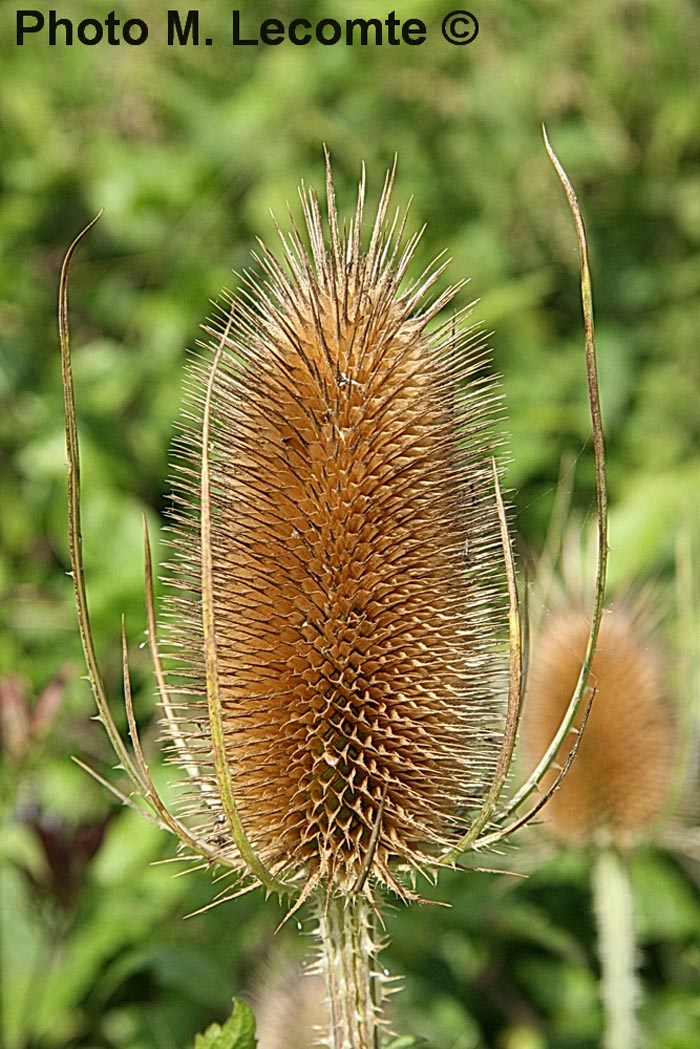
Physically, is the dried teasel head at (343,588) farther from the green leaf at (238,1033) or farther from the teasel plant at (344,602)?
the green leaf at (238,1033)

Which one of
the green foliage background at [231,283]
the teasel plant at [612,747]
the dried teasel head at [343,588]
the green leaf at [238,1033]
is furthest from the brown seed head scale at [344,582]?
the green foliage background at [231,283]

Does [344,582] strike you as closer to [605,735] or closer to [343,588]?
[343,588]

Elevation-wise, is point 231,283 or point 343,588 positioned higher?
point 231,283

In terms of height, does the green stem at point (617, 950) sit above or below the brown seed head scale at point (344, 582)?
below

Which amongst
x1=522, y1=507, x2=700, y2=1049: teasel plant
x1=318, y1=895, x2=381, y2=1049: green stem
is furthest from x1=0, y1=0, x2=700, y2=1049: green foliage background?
x1=318, y1=895, x2=381, y2=1049: green stem

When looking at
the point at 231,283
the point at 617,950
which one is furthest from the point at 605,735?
the point at 231,283

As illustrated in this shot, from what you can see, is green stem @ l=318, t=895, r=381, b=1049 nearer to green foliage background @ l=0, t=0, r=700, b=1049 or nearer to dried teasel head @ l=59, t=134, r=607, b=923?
dried teasel head @ l=59, t=134, r=607, b=923

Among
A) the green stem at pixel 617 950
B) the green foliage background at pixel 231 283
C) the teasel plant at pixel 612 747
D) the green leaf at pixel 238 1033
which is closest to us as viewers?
the green leaf at pixel 238 1033

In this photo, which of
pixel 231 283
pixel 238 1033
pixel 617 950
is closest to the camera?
pixel 238 1033
